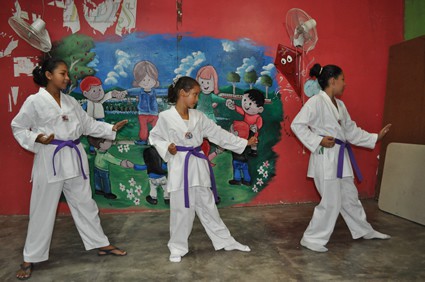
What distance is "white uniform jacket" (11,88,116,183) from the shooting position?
2.34 meters

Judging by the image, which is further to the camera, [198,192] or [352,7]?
[352,7]

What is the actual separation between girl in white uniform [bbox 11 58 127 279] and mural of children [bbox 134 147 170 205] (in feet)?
3.69

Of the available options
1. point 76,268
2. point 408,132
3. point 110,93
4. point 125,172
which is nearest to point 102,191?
point 125,172

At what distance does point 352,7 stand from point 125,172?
126 inches

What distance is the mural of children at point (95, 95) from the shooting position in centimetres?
350

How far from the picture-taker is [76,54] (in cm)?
347

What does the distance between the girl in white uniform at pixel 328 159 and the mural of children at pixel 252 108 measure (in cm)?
103

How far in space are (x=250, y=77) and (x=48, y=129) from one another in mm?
2167

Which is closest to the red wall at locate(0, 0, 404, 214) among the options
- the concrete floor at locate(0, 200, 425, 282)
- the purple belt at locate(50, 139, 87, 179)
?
the concrete floor at locate(0, 200, 425, 282)

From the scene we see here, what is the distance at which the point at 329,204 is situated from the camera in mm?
2574

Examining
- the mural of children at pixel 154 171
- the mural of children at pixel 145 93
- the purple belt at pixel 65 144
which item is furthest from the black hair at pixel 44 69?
the mural of children at pixel 154 171

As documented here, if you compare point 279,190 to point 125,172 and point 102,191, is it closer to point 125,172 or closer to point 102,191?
point 125,172

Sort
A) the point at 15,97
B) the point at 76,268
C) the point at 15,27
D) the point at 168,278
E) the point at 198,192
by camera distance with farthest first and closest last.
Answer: the point at 15,97 < the point at 15,27 < the point at 198,192 < the point at 76,268 < the point at 168,278

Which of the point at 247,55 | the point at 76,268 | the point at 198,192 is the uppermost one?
the point at 247,55
